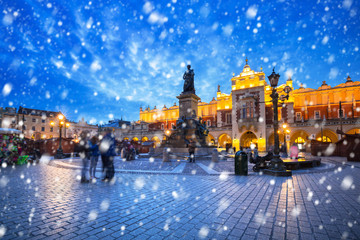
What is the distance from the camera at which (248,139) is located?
4044 centimetres

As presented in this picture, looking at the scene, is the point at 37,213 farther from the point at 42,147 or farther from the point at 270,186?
the point at 42,147

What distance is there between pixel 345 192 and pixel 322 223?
309cm

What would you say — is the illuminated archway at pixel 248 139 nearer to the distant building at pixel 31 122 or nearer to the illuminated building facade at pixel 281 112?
the illuminated building facade at pixel 281 112

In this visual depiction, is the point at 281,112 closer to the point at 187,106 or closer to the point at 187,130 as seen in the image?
the point at 187,106

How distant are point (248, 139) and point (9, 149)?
125 feet

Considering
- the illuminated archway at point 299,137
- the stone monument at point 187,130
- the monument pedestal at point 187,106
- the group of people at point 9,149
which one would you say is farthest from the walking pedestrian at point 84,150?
the illuminated archway at point 299,137

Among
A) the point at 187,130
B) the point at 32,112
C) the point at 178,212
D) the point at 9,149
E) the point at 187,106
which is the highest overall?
the point at 32,112

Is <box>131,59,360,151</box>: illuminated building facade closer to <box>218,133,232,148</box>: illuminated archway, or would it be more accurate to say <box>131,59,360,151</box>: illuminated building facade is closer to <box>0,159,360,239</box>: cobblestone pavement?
<box>218,133,232,148</box>: illuminated archway

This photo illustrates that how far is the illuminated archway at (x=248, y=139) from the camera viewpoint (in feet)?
127

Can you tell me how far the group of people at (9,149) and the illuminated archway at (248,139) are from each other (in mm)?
34108

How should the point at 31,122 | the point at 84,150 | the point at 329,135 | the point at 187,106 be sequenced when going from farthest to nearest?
the point at 31,122 → the point at 329,135 → the point at 187,106 → the point at 84,150

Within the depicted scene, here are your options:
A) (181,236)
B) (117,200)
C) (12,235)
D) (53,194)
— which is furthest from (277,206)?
(53,194)

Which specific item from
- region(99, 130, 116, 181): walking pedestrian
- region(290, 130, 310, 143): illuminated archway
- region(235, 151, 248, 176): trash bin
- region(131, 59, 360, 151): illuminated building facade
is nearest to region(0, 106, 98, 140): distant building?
region(131, 59, 360, 151): illuminated building facade

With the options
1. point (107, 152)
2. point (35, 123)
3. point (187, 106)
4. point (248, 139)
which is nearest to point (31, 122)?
point (35, 123)
